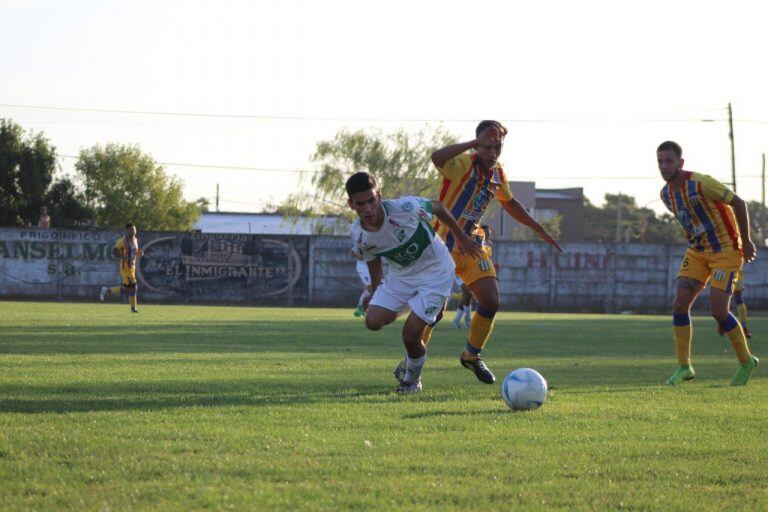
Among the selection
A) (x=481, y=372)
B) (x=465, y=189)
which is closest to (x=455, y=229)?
(x=465, y=189)

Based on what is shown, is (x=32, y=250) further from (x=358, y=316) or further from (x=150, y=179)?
(x=150, y=179)

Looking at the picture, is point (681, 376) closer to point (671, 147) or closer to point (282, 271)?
point (671, 147)

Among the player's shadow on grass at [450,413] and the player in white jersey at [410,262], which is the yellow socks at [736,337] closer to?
the player in white jersey at [410,262]

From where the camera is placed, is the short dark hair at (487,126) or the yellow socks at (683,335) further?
the yellow socks at (683,335)

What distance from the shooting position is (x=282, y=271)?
1506 inches

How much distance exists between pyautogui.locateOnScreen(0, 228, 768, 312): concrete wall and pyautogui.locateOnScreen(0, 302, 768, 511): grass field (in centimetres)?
2559

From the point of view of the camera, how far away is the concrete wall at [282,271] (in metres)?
37.1

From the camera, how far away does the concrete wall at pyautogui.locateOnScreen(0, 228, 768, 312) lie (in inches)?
1459

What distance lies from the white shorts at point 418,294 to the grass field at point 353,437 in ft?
2.29

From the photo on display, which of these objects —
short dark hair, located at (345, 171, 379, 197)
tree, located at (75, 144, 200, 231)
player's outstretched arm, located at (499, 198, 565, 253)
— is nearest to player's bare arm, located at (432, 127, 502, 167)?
player's outstretched arm, located at (499, 198, 565, 253)

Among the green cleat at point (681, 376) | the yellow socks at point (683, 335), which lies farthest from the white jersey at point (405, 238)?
A: the yellow socks at point (683, 335)

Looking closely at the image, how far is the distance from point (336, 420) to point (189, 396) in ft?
5.35

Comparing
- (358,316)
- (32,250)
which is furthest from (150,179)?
(358,316)

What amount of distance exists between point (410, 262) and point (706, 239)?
11.7 feet
